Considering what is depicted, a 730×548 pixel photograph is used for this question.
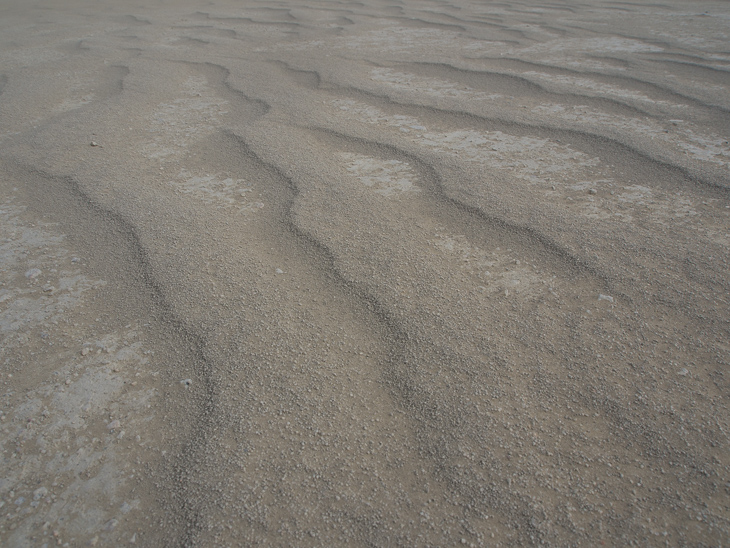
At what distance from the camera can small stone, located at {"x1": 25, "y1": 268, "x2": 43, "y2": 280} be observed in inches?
65.3

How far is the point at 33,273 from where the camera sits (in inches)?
65.9

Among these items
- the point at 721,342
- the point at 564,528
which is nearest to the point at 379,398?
the point at 564,528

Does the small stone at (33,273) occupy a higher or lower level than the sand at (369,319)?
lower

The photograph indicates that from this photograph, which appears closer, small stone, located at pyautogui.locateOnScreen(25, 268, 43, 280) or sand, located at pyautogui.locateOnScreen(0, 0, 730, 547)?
sand, located at pyautogui.locateOnScreen(0, 0, 730, 547)

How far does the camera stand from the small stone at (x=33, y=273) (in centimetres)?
166

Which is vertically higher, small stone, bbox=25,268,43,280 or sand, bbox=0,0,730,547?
sand, bbox=0,0,730,547

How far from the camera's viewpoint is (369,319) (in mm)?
1447

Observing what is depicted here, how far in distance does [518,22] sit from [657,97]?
8.08ft

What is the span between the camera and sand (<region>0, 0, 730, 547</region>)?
3.36 feet

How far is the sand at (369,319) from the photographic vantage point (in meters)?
1.02

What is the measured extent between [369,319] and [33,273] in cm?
122

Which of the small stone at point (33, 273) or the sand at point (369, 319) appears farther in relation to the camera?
the small stone at point (33, 273)

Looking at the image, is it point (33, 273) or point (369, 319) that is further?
point (33, 273)

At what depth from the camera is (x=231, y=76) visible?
11.7 ft
